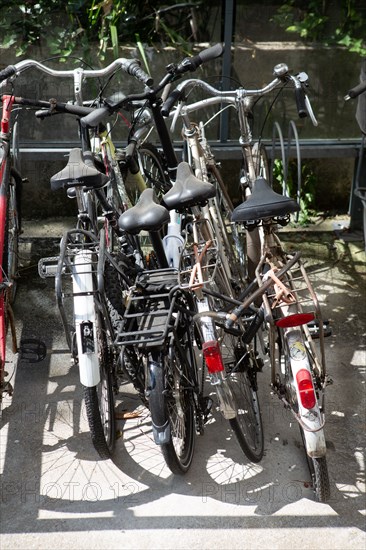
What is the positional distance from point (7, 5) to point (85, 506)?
371 cm

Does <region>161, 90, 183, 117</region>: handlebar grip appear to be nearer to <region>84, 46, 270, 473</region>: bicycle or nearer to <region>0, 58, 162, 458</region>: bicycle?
<region>84, 46, 270, 473</region>: bicycle

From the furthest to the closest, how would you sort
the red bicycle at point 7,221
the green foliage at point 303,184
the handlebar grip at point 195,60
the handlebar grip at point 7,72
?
Answer: the green foliage at point 303,184 → the handlebar grip at point 7,72 → the handlebar grip at point 195,60 → the red bicycle at point 7,221

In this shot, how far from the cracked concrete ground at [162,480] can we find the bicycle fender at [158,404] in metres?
0.50

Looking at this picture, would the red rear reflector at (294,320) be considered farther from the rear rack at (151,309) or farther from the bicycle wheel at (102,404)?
the bicycle wheel at (102,404)

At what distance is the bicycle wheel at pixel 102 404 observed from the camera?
143 inches

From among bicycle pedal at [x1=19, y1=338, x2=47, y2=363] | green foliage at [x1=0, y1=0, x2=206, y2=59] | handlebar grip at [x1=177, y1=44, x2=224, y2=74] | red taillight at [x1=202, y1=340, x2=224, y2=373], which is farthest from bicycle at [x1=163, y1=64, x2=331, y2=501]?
green foliage at [x1=0, y1=0, x2=206, y2=59]

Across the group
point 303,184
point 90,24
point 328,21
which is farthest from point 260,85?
point 90,24

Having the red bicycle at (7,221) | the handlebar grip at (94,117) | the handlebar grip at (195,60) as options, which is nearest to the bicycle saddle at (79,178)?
the handlebar grip at (94,117)

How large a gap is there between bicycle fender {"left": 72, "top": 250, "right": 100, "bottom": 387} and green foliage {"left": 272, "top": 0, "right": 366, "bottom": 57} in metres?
2.97

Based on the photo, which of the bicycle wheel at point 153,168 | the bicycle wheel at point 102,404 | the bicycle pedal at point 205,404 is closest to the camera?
the bicycle wheel at point 102,404

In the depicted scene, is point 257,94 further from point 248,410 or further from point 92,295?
point 248,410

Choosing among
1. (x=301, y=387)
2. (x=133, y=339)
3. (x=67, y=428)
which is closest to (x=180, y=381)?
(x=133, y=339)

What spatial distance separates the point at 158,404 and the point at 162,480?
0.66 metres

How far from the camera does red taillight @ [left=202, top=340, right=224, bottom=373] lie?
3.38 metres
